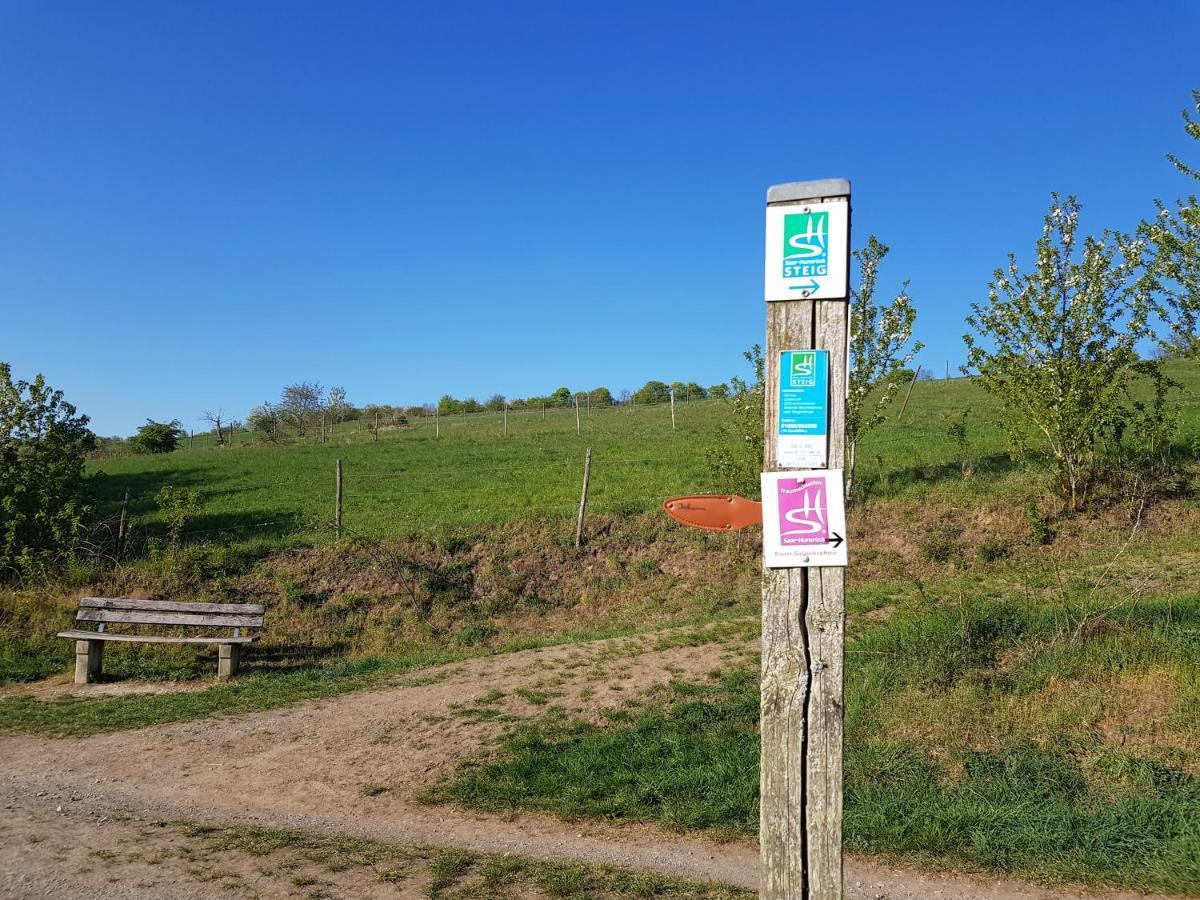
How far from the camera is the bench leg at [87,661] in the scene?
1138 cm

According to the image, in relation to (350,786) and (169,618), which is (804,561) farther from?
(169,618)

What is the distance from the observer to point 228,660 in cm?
1170

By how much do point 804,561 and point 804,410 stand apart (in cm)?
53

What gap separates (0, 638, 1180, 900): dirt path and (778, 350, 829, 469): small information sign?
329 centimetres

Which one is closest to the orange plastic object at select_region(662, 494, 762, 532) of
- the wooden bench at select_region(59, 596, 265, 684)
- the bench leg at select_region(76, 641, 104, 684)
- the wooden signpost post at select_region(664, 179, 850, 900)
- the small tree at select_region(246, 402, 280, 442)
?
the wooden signpost post at select_region(664, 179, 850, 900)

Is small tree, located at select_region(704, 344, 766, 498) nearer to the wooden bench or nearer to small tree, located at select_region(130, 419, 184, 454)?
the wooden bench

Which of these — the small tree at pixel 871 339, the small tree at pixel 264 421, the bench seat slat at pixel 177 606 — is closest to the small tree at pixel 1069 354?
the small tree at pixel 871 339

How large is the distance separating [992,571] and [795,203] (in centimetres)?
1240

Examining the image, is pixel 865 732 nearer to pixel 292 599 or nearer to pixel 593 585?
pixel 593 585

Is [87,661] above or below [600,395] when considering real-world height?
below

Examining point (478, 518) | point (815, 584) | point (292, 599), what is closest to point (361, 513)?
point (478, 518)

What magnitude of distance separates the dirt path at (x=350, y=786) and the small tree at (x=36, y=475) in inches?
300

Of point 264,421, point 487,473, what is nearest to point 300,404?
point 264,421

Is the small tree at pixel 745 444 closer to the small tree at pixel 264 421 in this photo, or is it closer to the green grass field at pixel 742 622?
the green grass field at pixel 742 622
